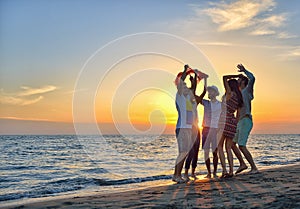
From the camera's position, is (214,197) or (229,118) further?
(229,118)

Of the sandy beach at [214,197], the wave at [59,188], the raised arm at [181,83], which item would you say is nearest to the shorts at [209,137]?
the sandy beach at [214,197]

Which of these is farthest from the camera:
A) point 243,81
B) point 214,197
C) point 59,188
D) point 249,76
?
point 59,188

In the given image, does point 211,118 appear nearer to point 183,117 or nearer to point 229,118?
point 229,118

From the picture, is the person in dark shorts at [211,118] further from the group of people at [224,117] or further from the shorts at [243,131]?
the shorts at [243,131]

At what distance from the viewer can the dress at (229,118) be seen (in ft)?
28.2

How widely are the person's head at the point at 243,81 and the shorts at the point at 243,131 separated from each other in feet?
2.40

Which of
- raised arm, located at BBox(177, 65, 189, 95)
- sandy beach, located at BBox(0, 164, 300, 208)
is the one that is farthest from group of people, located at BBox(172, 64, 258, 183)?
sandy beach, located at BBox(0, 164, 300, 208)

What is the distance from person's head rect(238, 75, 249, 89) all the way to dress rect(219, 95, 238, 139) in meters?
0.38

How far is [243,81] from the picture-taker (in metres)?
8.77

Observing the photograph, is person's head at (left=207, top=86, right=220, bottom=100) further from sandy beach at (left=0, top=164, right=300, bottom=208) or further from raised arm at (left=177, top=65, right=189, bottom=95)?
sandy beach at (left=0, top=164, right=300, bottom=208)

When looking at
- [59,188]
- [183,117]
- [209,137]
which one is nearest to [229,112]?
[209,137]

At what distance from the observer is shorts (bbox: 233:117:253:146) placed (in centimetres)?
859

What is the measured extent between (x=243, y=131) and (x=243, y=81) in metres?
1.11

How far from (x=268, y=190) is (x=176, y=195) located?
59.1 inches
